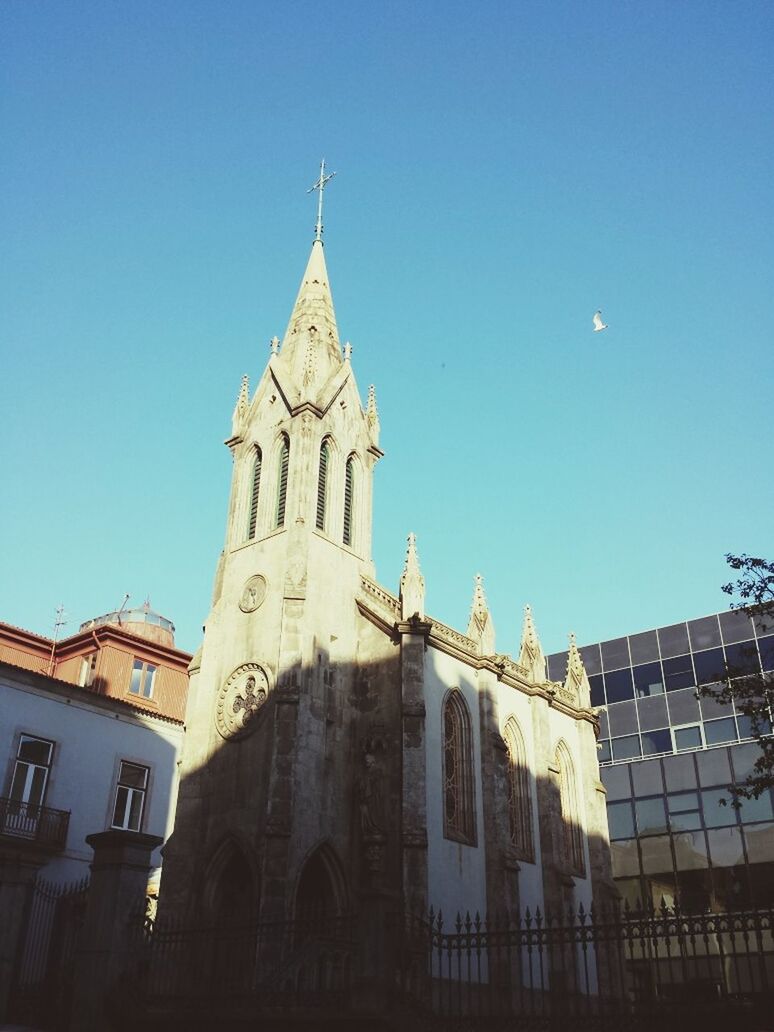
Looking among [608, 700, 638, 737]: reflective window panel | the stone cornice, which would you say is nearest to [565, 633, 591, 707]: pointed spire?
the stone cornice

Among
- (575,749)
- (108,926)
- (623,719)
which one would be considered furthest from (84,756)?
(623,719)

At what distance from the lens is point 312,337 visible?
1323 inches

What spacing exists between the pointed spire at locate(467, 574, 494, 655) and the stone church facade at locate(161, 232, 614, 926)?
0.07 m

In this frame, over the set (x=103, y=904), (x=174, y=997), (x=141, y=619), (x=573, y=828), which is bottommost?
(x=174, y=997)

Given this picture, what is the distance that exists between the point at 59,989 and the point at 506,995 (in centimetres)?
1316

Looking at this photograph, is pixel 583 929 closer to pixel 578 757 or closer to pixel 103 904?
pixel 103 904

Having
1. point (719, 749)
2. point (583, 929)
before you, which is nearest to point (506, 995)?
point (583, 929)

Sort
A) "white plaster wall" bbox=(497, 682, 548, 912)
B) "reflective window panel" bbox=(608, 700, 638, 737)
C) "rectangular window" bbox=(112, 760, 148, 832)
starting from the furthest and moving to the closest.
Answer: "reflective window panel" bbox=(608, 700, 638, 737), "rectangular window" bbox=(112, 760, 148, 832), "white plaster wall" bbox=(497, 682, 548, 912)

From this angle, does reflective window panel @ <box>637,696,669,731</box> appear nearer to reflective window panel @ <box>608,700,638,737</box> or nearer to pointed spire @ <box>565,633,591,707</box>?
reflective window panel @ <box>608,700,638,737</box>

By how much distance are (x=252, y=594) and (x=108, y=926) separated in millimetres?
14613

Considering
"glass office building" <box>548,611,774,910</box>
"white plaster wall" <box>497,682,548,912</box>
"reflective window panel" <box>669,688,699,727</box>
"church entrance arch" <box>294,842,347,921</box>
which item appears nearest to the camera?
"church entrance arch" <box>294,842,347,921</box>

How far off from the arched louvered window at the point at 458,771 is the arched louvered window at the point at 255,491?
8229 millimetres

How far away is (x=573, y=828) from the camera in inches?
1364

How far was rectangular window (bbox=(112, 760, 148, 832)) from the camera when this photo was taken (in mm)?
30875
